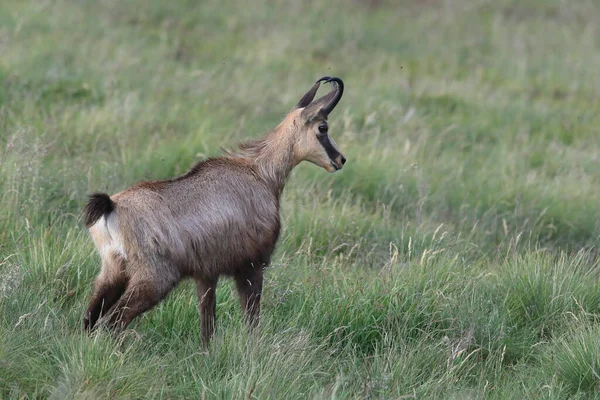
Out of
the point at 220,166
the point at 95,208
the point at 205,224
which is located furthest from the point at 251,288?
the point at 95,208

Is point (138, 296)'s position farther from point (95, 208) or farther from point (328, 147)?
point (328, 147)

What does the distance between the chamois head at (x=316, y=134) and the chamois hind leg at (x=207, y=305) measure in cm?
115

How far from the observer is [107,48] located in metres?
11.5

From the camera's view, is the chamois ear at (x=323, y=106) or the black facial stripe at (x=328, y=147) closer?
the chamois ear at (x=323, y=106)

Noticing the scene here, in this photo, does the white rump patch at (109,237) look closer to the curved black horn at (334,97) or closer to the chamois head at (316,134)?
the chamois head at (316,134)

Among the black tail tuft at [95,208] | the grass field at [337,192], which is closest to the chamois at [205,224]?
the black tail tuft at [95,208]

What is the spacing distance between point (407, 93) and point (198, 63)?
9.06 feet

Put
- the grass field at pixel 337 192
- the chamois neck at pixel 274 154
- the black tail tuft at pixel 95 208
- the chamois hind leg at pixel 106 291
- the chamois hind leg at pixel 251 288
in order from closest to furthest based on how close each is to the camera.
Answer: the black tail tuft at pixel 95 208
the chamois hind leg at pixel 106 291
the grass field at pixel 337 192
the chamois hind leg at pixel 251 288
the chamois neck at pixel 274 154

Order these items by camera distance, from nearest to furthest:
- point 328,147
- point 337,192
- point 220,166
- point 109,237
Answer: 1. point 109,237
2. point 220,166
3. point 328,147
4. point 337,192

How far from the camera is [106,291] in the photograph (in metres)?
5.14

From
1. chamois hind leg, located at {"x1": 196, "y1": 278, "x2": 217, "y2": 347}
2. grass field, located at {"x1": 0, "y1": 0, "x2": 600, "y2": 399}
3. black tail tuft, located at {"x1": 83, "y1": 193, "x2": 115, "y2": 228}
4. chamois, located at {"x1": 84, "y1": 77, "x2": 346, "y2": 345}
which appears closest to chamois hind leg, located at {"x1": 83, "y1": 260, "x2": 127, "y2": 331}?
chamois, located at {"x1": 84, "y1": 77, "x2": 346, "y2": 345}

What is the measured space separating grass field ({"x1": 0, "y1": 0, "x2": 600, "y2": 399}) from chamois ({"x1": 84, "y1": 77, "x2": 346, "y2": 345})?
26 cm

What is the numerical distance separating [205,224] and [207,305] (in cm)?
57

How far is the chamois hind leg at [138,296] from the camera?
4.96 metres
